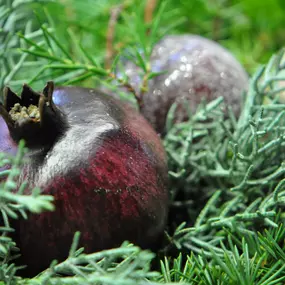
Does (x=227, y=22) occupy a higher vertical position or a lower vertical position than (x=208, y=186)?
higher

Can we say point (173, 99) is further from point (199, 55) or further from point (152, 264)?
point (152, 264)

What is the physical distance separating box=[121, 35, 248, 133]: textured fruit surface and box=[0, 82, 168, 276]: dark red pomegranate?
0.74 ft

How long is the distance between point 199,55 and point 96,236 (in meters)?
0.43

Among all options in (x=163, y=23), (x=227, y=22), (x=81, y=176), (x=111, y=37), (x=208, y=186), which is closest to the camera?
(x=81, y=176)

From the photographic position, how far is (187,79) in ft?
2.65

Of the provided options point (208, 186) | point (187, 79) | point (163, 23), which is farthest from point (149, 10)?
point (208, 186)

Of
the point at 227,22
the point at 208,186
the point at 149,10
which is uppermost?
the point at 149,10

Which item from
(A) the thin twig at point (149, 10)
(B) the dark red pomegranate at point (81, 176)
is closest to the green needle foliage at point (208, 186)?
(B) the dark red pomegranate at point (81, 176)

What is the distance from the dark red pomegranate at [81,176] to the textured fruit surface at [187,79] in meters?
0.22

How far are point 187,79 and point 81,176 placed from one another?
35cm

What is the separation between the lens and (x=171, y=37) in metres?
0.90

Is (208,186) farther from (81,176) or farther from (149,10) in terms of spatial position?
(149,10)

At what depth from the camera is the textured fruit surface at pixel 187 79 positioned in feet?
2.61

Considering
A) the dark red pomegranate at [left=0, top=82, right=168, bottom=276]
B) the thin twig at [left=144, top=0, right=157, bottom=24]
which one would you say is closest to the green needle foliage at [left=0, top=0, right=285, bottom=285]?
the dark red pomegranate at [left=0, top=82, right=168, bottom=276]
